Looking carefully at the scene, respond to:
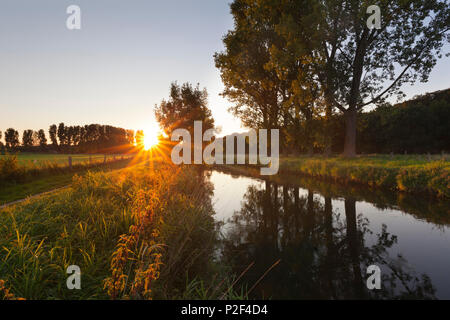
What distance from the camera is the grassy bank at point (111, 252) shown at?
2969mm

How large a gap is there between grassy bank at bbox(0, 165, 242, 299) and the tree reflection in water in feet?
2.82

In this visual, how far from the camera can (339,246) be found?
5.88 m

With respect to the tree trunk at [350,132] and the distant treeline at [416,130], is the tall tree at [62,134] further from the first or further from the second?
the tree trunk at [350,132]

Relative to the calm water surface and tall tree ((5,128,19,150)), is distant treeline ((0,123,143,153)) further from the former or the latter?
the calm water surface

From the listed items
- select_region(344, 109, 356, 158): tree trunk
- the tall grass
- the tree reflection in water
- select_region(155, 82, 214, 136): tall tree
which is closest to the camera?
the tree reflection in water

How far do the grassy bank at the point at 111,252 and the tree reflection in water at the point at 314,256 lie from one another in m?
0.86

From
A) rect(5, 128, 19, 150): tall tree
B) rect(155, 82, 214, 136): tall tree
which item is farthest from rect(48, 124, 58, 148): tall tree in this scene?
rect(155, 82, 214, 136): tall tree

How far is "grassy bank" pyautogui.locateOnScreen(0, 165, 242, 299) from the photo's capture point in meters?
2.97

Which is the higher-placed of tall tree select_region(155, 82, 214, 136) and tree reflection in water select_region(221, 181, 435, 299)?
tall tree select_region(155, 82, 214, 136)

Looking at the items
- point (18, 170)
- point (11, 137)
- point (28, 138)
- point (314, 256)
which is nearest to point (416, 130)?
point (314, 256)

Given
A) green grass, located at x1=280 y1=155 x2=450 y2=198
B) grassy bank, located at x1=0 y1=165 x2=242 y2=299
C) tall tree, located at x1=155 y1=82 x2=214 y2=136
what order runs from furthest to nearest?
tall tree, located at x1=155 y1=82 x2=214 y2=136
green grass, located at x1=280 y1=155 x2=450 y2=198
grassy bank, located at x1=0 y1=165 x2=242 y2=299

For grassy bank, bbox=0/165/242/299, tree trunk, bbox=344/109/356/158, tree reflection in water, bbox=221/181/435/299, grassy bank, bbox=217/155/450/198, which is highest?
tree trunk, bbox=344/109/356/158

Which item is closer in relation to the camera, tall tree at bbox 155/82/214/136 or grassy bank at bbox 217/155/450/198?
grassy bank at bbox 217/155/450/198

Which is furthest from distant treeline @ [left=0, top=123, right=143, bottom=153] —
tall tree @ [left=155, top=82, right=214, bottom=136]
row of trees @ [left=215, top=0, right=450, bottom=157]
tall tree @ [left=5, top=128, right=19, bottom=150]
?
row of trees @ [left=215, top=0, right=450, bottom=157]
